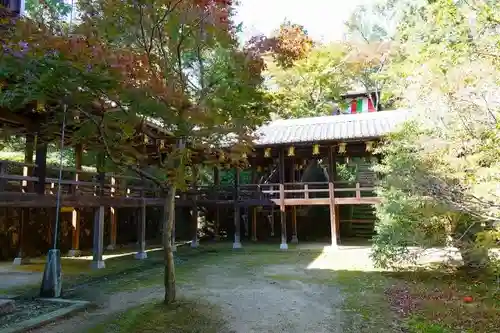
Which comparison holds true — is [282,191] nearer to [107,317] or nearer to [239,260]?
[239,260]

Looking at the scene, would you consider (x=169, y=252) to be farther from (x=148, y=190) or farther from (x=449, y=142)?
(x=148, y=190)

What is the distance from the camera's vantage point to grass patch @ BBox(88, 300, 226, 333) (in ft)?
15.8

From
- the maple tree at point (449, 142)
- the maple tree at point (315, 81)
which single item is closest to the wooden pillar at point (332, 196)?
the maple tree at point (449, 142)

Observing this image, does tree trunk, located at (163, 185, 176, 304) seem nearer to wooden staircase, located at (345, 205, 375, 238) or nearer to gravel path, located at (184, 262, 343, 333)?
gravel path, located at (184, 262, 343, 333)

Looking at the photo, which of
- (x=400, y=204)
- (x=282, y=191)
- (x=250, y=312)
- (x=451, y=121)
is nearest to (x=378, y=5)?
(x=282, y=191)

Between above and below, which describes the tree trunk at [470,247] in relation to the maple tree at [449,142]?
below

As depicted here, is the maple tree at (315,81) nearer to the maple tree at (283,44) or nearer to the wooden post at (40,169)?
the wooden post at (40,169)

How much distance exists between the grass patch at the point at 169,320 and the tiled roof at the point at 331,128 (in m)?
7.78

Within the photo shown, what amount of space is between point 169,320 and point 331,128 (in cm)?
1071

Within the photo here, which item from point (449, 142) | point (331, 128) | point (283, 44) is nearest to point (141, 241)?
point (331, 128)

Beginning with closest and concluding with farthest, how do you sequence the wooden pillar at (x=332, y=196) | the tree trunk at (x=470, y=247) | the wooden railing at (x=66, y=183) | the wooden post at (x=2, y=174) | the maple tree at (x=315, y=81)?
the tree trunk at (x=470, y=247), the wooden post at (x=2, y=174), the wooden railing at (x=66, y=183), the wooden pillar at (x=332, y=196), the maple tree at (x=315, y=81)

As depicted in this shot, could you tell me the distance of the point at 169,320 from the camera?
16.9 ft

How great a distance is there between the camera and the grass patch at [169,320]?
4820mm

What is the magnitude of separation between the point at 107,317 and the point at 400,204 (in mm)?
6057
